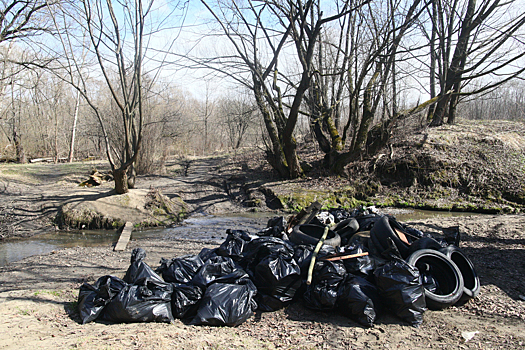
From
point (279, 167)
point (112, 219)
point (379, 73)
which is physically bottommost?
point (112, 219)

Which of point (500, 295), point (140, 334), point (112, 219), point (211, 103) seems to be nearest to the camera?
point (140, 334)

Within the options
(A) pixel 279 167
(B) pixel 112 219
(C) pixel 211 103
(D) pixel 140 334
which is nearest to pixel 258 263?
(D) pixel 140 334

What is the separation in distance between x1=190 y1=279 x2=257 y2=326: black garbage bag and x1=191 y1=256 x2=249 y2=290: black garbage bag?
10cm

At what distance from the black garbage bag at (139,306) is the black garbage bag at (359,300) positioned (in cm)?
177

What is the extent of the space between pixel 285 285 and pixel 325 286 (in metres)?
0.44

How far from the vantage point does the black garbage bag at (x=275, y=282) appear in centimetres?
359

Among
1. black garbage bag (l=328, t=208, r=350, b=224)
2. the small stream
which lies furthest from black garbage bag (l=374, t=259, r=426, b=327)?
the small stream

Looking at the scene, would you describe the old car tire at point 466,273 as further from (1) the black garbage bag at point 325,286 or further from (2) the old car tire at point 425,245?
(1) the black garbage bag at point 325,286

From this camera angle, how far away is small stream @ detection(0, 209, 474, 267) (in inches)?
273

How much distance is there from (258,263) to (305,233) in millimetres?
2023

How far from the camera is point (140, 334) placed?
2869 mm

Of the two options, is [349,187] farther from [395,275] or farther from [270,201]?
[395,275]

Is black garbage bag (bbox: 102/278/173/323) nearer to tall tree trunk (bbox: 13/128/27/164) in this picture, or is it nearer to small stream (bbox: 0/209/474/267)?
small stream (bbox: 0/209/474/267)

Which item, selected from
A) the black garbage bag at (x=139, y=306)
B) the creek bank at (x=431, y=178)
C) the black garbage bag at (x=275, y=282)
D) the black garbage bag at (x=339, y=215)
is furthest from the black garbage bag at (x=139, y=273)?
the creek bank at (x=431, y=178)
